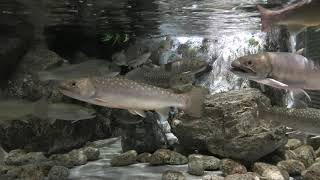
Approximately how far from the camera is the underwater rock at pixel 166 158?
8484 mm

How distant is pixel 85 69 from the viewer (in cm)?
665

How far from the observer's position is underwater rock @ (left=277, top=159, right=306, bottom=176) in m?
8.11

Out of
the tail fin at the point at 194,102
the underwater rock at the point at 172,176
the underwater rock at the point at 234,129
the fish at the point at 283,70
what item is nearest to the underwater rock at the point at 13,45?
the tail fin at the point at 194,102

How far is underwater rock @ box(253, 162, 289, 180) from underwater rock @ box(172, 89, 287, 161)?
0.42 meters

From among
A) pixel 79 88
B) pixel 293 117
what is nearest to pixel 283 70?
pixel 293 117

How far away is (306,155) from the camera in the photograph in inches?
361

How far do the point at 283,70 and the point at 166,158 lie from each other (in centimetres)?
447

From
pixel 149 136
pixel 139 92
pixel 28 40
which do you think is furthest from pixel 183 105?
pixel 149 136

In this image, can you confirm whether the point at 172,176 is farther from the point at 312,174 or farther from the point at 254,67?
the point at 254,67

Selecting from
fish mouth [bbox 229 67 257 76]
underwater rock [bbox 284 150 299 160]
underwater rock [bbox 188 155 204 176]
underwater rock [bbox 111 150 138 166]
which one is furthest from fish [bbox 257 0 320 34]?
underwater rock [bbox 284 150 299 160]

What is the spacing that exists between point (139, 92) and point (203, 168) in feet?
11.1

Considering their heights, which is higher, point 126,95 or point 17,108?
point 126,95

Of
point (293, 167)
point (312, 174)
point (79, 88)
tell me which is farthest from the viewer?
point (293, 167)

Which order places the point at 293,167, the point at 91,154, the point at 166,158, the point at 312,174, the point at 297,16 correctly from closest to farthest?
the point at 297,16 → the point at 312,174 → the point at 293,167 → the point at 166,158 → the point at 91,154
